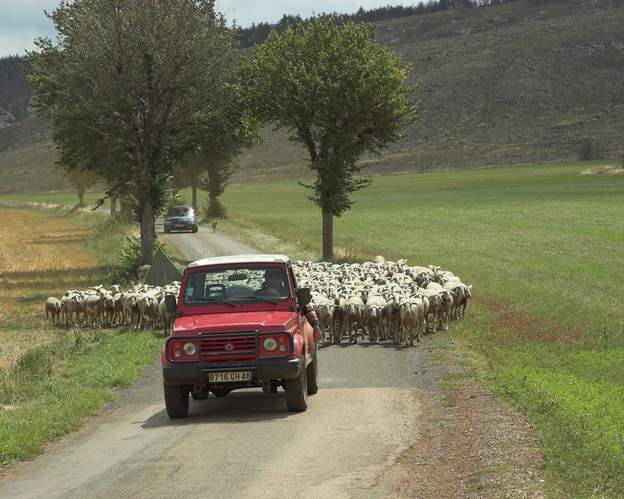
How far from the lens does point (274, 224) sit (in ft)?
246

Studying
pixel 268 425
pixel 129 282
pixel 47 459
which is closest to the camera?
pixel 47 459

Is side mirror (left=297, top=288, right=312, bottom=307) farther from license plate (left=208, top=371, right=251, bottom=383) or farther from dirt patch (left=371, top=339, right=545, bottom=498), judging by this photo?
dirt patch (left=371, top=339, right=545, bottom=498)

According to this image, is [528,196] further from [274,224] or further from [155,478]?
[155,478]

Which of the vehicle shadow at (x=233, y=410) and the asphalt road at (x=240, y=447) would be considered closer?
the asphalt road at (x=240, y=447)

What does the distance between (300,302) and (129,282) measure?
83.4ft

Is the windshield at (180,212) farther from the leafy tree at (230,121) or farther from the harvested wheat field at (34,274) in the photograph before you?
the leafy tree at (230,121)

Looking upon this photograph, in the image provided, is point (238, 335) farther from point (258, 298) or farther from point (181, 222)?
point (181, 222)

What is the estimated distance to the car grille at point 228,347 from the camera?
49.7 ft

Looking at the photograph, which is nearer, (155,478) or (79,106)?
(155,478)

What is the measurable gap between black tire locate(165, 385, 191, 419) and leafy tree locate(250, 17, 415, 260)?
29.1 metres

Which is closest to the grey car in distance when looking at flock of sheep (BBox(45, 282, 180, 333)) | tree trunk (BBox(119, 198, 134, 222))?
tree trunk (BBox(119, 198, 134, 222))

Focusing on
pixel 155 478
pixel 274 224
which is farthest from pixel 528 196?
pixel 155 478

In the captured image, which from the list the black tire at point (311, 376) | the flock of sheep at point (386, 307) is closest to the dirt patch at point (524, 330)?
the flock of sheep at point (386, 307)

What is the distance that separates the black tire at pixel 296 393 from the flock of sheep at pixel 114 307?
11833mm
